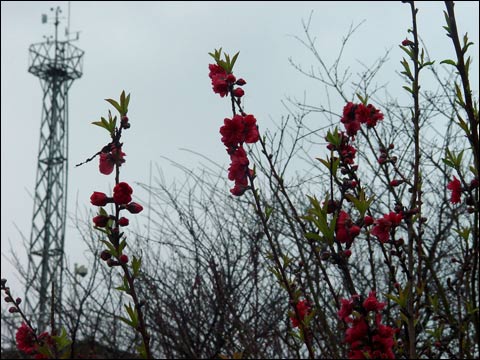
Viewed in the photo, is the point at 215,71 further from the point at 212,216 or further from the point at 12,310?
the point at 212,216

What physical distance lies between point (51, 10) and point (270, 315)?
1646 cm

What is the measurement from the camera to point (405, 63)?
104 inches

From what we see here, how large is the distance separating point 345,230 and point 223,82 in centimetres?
87

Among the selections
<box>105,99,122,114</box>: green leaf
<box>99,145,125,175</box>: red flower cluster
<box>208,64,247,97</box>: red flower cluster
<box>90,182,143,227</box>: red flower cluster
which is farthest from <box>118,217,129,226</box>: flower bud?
<box>208,64,247,97</box>: red flower cluster

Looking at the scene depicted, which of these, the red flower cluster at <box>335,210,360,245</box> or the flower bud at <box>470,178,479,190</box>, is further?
the flower bud at <box>470,178,479,190</box>

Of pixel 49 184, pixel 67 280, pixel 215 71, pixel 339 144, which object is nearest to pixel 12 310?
pixel 215 71

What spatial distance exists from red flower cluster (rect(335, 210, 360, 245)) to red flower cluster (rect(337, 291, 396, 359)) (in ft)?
0.52

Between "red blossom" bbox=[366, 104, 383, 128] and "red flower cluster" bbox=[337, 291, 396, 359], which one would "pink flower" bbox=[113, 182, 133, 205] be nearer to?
"red flower cluster" bbox=[337, 291, 396, 359]

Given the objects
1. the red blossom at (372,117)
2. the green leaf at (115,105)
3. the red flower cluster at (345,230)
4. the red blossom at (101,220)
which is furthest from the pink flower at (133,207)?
the red blossom at (372,117)

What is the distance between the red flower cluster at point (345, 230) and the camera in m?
1.62

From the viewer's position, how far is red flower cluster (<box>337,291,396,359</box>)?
4.96 feet

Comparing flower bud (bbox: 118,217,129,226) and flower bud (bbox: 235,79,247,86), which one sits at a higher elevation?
flower bud (bbox: 235,79,247,86)

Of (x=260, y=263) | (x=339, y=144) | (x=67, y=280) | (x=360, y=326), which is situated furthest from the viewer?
(x=67, y=280)

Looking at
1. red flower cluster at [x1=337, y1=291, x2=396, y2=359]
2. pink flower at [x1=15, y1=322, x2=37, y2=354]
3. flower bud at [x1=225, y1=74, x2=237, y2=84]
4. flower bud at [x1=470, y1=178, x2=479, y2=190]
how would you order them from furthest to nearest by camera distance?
1. pink flower at [x1=15, y1=322, x2=37, y2=354]
2. flower bud at [x1=225, y1=74, x2=237, y2=84]
3. flower bud at [x1=470, y1=178, x2=479, y2=190]
4. red flower cluster at [x1=337, y1=291, x2=396, y2=359]
